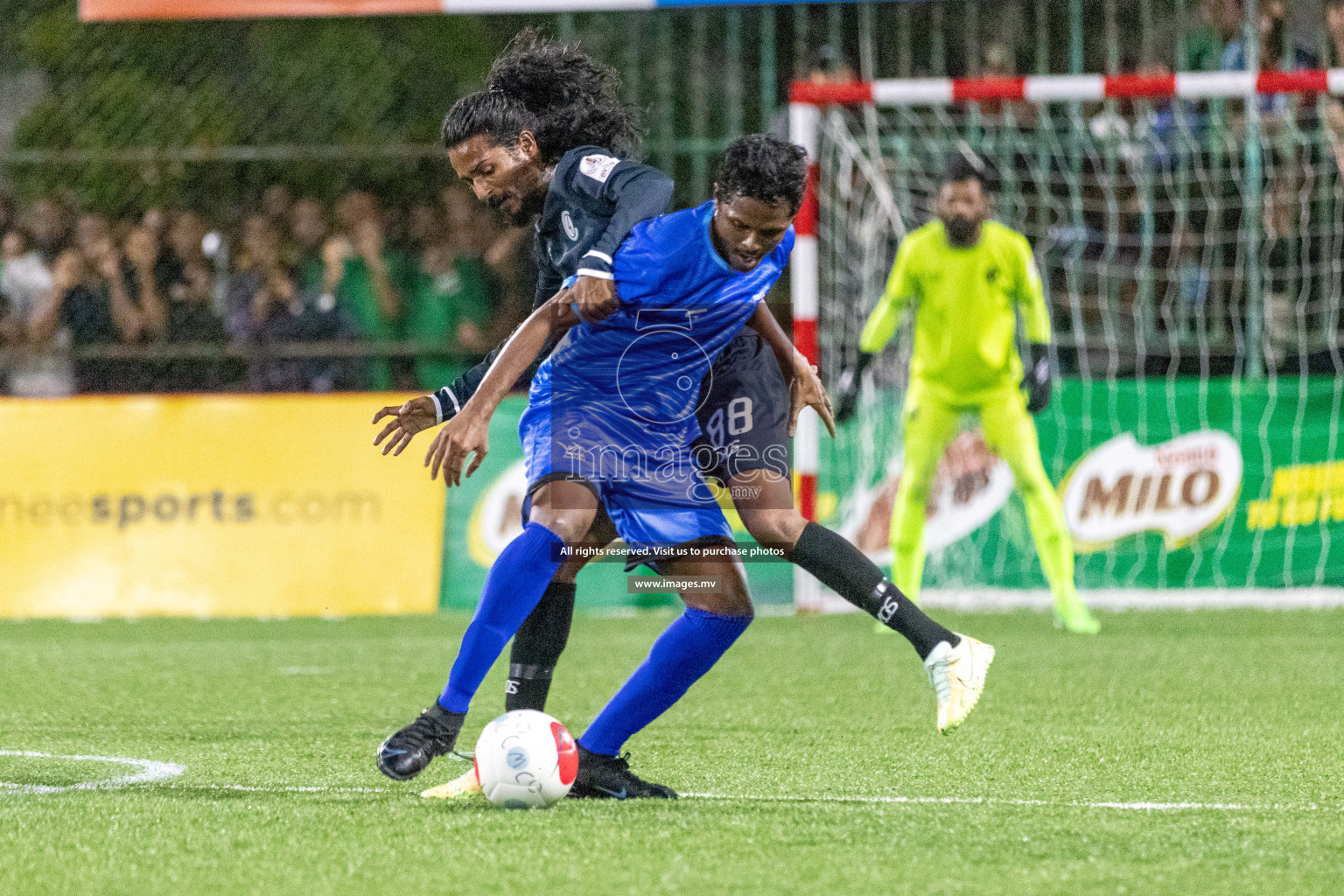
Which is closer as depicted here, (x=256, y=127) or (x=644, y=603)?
(x=644, y=603)

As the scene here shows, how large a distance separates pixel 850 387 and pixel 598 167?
440 cm

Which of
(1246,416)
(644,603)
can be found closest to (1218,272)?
(1246,416)

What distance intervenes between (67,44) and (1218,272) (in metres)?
7.24

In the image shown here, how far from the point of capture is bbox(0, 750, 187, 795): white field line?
13.9ft

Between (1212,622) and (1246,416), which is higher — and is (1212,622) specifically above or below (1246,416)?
below

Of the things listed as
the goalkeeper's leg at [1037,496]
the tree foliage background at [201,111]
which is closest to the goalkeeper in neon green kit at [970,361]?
the goalkeeper's leg at [1037,496]

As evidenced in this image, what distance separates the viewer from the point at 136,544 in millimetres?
9742

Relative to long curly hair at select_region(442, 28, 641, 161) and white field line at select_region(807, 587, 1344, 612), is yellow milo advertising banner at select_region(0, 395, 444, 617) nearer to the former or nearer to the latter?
white field line at select_region(807, 587, 1344, 612)

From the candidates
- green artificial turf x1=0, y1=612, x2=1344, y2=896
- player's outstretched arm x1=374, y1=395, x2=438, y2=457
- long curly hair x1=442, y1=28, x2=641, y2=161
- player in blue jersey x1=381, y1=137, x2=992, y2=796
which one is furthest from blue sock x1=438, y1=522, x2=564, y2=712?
long curly hair x1=442, y1=28, x2=641, y2=161

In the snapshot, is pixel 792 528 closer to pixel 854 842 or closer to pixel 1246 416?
pixel 854 842

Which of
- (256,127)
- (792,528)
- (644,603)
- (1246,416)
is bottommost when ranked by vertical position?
(644,603)

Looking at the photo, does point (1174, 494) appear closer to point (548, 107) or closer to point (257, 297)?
point (257, 297)

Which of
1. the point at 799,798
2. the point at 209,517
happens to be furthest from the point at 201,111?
the point at 799,798

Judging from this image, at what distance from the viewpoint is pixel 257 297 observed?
10.7m
